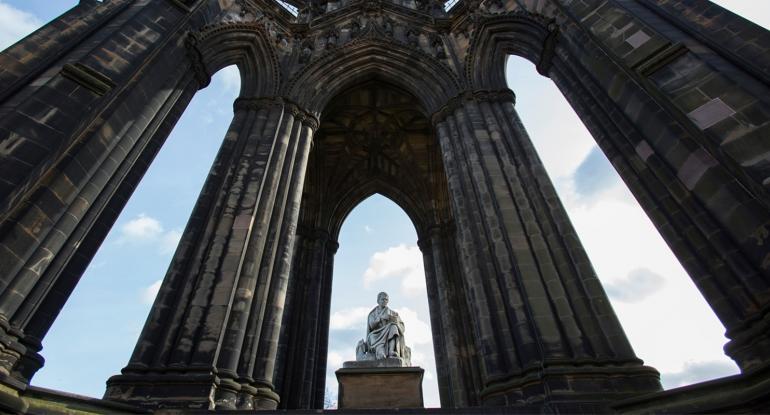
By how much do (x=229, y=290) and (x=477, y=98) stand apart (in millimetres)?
8145

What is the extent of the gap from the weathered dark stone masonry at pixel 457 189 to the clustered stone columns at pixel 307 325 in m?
0.09

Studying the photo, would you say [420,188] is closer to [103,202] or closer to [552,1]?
[552,1]

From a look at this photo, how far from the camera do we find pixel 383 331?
9531 mm

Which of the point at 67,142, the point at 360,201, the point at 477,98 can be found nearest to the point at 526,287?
the point at 477,98

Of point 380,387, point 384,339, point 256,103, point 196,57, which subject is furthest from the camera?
point 256,103

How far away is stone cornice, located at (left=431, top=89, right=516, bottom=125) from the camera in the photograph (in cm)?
1165

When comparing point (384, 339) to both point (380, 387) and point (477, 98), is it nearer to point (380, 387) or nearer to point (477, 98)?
point (380, 387)

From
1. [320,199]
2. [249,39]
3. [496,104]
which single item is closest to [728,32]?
[496,104]

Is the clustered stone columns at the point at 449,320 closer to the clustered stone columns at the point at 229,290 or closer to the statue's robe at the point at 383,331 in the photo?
the statue's robe at the point at 383,331

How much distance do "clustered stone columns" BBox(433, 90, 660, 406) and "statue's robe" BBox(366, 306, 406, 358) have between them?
1.85 metres

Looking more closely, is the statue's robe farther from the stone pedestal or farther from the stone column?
the stone column

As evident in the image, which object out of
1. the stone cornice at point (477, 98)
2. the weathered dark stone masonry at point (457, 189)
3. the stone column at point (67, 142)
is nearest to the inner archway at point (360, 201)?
the weathered dark stone masonry at point (457, 189)

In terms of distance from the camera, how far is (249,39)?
12.4 meters

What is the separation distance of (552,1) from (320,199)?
1098cm
